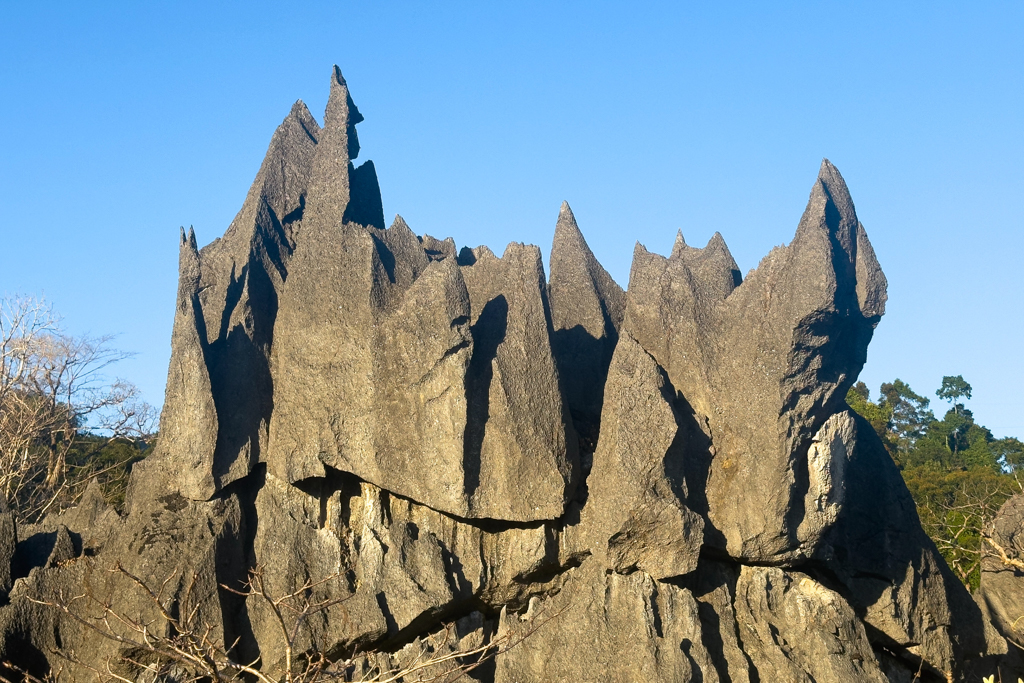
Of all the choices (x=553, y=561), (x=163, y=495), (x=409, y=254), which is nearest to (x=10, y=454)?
(x=163, y=495)

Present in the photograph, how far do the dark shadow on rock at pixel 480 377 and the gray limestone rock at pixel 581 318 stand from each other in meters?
0.85

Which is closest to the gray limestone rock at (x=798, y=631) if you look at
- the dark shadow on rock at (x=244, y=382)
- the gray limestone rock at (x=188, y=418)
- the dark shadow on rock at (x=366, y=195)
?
the dark shadow on rock at (x=244, y=382)

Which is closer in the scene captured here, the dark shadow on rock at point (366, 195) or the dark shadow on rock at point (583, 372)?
the dark shadow on rock at point (583, 372)

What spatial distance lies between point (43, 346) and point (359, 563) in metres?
17.1

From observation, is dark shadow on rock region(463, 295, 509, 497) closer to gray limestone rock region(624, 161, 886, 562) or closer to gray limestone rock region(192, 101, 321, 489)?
gray limestone rock region(624, 161, 886, 562)

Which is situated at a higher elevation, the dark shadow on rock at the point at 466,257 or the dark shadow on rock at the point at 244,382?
the dark shadow on rock at the point at 466,257

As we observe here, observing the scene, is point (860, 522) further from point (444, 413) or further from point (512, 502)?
point (444, 413)

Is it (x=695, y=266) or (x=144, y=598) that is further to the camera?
(x=695, y=266)

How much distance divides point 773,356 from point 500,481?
315 centimetres

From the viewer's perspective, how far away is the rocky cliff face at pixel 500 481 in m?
10.5

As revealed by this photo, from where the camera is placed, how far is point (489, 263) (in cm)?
1212

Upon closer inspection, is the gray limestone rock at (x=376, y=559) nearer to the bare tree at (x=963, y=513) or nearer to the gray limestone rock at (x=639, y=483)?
the gray limestone rock at (x=639, y=483)

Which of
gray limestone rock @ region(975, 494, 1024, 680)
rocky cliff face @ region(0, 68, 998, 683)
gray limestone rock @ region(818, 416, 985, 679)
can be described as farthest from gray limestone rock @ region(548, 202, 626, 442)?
gray limestone rock @ region(975, 494, 1024, 680)

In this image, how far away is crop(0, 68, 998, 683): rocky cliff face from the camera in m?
10.5
